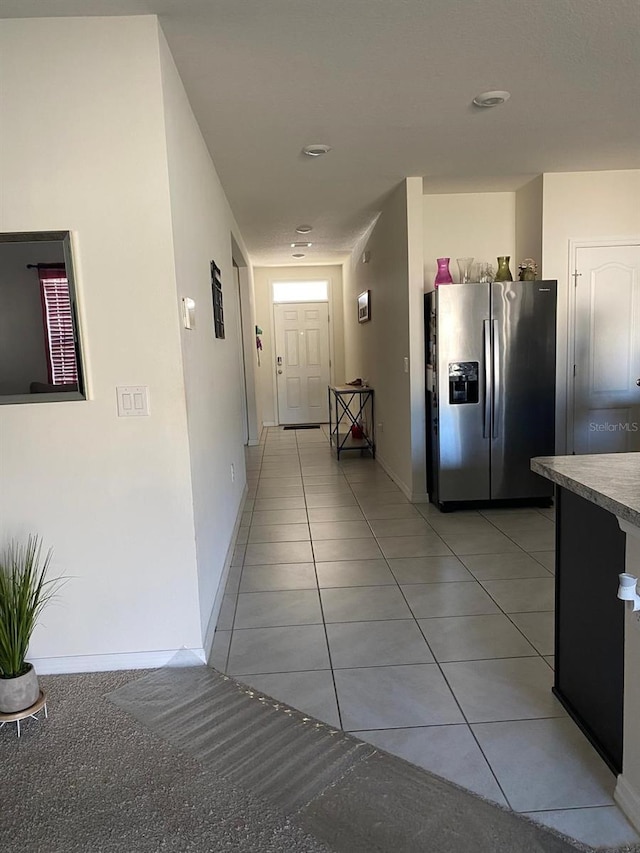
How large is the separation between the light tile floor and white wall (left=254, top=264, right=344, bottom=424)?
4804mm

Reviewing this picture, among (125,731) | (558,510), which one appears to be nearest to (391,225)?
(558,510)

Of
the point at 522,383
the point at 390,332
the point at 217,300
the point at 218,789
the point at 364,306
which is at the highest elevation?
the point at 364,306

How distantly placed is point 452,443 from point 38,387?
2.78 m

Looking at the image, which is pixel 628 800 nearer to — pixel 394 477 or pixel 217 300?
pixel 217 300

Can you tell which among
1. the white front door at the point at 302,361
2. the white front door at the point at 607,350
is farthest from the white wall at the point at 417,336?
the white front door at the point at 302,361

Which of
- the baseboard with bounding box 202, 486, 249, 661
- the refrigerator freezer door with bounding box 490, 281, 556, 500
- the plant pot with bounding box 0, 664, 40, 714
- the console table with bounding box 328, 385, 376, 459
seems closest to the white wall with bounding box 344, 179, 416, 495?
the console table with bounding box 328, 385, 376, 459

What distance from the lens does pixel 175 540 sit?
7.34 feet

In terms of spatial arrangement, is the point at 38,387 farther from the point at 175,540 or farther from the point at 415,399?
the point at 415,399

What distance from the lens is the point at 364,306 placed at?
6.35 metres

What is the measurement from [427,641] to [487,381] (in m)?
2.13

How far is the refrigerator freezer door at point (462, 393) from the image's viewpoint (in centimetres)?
395

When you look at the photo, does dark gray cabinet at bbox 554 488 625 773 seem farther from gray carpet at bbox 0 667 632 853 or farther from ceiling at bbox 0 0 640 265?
ceiling at bbox 0 0 640 265

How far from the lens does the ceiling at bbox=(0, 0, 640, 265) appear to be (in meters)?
2.04

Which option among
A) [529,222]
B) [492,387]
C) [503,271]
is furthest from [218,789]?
[529,222]
